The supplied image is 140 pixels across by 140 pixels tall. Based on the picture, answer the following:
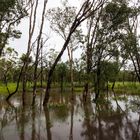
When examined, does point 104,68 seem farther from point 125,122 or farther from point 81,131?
point 81,131

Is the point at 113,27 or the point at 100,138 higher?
the point at 113,27

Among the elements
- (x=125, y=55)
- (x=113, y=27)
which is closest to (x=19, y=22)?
(x=113, y=27)

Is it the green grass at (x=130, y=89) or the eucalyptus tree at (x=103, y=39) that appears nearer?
the eucalyptus tree at (x=103, y=39)

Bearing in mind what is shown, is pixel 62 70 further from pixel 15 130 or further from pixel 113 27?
pixel 15 130

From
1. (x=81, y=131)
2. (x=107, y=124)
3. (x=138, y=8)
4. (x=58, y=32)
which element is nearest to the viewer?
(x=81, y=131)

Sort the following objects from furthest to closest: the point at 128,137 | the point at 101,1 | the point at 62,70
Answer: the point at 62,70, the point at 101,1, the point at 128,137

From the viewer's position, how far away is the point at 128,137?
14617mm

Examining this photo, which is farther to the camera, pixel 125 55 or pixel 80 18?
pixel 125 55

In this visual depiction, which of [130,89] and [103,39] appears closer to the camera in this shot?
[103,39]

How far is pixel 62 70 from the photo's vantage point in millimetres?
77875

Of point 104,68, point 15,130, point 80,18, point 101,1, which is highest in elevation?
point 101,1

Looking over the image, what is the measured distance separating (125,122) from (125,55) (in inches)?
892

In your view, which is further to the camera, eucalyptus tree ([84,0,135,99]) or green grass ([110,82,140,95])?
green grass ([110,82,140,95])

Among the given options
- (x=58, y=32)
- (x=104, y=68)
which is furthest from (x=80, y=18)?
(x=58, y=32)
